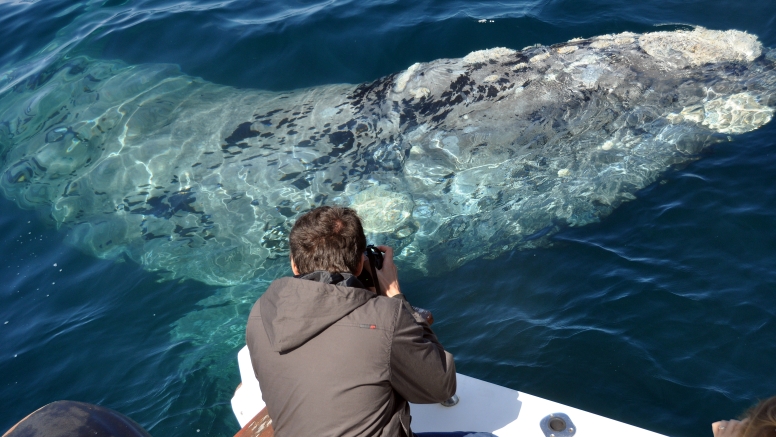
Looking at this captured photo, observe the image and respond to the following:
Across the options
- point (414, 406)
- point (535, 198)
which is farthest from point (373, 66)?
point (414, 406)

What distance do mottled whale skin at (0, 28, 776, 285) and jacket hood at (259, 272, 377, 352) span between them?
3.23 m

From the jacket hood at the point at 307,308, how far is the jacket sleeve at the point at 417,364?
0.22 metres

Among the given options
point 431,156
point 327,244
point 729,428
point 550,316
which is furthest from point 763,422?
point 431,156

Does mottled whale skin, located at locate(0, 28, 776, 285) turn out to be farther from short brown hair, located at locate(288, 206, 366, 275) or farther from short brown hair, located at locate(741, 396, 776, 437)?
short brown hair, located at locate(741, 396, 776, 437)

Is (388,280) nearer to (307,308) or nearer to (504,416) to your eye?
(307,308)

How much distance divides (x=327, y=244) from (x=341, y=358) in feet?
1.84

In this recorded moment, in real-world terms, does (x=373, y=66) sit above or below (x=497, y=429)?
above

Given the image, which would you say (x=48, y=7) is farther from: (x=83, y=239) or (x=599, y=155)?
(x=599, y=155)

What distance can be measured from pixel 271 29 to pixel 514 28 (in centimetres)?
375

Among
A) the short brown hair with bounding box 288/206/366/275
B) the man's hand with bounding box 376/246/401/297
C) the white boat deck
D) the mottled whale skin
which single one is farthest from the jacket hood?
the mottled whale skin

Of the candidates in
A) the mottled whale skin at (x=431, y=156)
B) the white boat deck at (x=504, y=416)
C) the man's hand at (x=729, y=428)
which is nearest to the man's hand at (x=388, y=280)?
the white boat deck at (x=504, y=416)

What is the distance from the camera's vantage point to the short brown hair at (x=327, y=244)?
296cm

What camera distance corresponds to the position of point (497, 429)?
3.45 metres

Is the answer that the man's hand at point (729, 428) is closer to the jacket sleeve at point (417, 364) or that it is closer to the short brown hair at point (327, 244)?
the jacket sleeve at point (417, 364)
